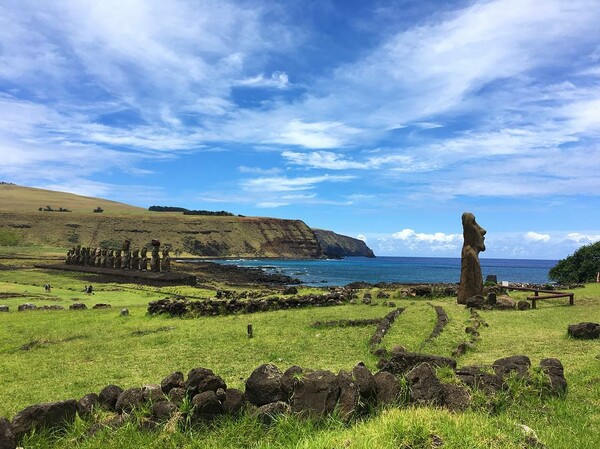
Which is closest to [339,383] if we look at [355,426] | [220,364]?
[355,426]

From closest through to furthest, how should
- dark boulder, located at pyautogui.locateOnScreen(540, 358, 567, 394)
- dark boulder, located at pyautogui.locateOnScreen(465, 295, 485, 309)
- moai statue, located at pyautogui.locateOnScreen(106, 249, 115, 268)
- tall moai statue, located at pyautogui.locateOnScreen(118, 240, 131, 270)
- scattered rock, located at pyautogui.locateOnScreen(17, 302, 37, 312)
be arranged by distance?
dark boulder, located at pyautogui.locateOnScreen(540, 358, 567, 394)
dark boulder, located at pyautogui.locateOnScreen(465, 295, 485, 309)
scattered rock, located at pyautogui.locateOnScreen(17, 302, 37, 312)
tall moai statue, located at pyautogui.locateOnScreen(118, 240, 131, 270)
moai statue, located at pyautogui.locateOnScreen(106, 249, 115, 268)

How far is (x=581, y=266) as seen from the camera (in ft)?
167

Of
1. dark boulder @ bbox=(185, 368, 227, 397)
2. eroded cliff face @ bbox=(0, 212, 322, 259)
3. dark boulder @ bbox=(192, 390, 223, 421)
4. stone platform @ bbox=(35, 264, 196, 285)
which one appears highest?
eroded cliff face @ bbox=(0, 212, 322, 259)

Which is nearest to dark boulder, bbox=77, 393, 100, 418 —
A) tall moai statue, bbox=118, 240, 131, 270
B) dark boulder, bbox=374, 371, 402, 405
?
dark boulder, bbox=374, 371, 402, 405

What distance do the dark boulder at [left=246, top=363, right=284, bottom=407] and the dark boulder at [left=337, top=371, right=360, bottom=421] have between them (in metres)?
0.93

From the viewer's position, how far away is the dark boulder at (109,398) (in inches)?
291

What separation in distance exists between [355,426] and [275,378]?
60.0 inches

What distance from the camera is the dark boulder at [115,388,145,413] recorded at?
7156 millimetres

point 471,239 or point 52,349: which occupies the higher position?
point 471,239

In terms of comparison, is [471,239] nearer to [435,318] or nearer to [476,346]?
[435,318]

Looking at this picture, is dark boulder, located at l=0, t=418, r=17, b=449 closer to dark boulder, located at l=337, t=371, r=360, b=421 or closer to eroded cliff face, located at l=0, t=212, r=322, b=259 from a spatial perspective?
dark boulder, located at l=337, t=371, r=360, b=421

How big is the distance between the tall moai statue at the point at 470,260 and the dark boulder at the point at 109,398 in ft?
66.3

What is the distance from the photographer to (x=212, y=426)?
687cm

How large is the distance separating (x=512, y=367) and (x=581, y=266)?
4979 centimetres
